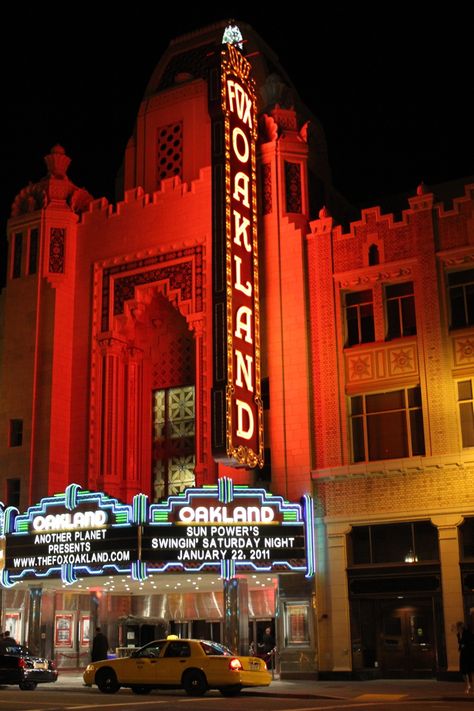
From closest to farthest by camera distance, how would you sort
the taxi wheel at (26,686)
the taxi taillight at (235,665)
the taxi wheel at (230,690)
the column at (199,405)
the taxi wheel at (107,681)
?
the taxi taillight at (235,665), the taxi wheel at (230,690), the taxi wheel at (107,681), the taxi wheel at (26,686), the column at (199,405)

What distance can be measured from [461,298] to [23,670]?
16.4 meters

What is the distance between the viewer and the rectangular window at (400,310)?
28.9 m

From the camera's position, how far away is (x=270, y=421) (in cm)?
2984

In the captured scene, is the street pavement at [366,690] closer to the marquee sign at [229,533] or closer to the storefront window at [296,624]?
the storefront window at [296,624]

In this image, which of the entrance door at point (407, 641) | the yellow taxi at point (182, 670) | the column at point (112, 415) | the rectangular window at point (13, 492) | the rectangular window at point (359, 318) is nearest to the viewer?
the yellow taxi at point (182, 670)

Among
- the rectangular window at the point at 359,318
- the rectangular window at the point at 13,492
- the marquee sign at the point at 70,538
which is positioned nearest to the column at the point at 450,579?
the rectangular window at the point at 359,318

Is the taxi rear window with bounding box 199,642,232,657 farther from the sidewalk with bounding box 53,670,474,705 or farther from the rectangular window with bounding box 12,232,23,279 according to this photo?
the rectangular window with bounding box 12,232,23,279

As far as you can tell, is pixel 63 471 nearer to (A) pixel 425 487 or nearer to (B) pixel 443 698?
(A) pixel 425 487

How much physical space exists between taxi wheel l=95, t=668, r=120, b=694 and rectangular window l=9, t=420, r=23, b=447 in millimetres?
12067

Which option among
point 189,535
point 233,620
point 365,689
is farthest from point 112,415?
point 365,689

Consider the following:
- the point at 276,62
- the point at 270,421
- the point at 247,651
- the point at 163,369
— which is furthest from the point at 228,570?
the point at 276,62

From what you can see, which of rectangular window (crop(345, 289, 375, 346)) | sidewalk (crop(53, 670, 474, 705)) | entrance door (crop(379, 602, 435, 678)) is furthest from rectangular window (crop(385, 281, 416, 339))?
sidewalk (crop(53, 670, 474, 705))

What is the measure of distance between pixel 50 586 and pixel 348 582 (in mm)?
10156

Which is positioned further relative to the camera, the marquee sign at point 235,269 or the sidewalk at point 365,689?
the marquee sign at point 235,269
